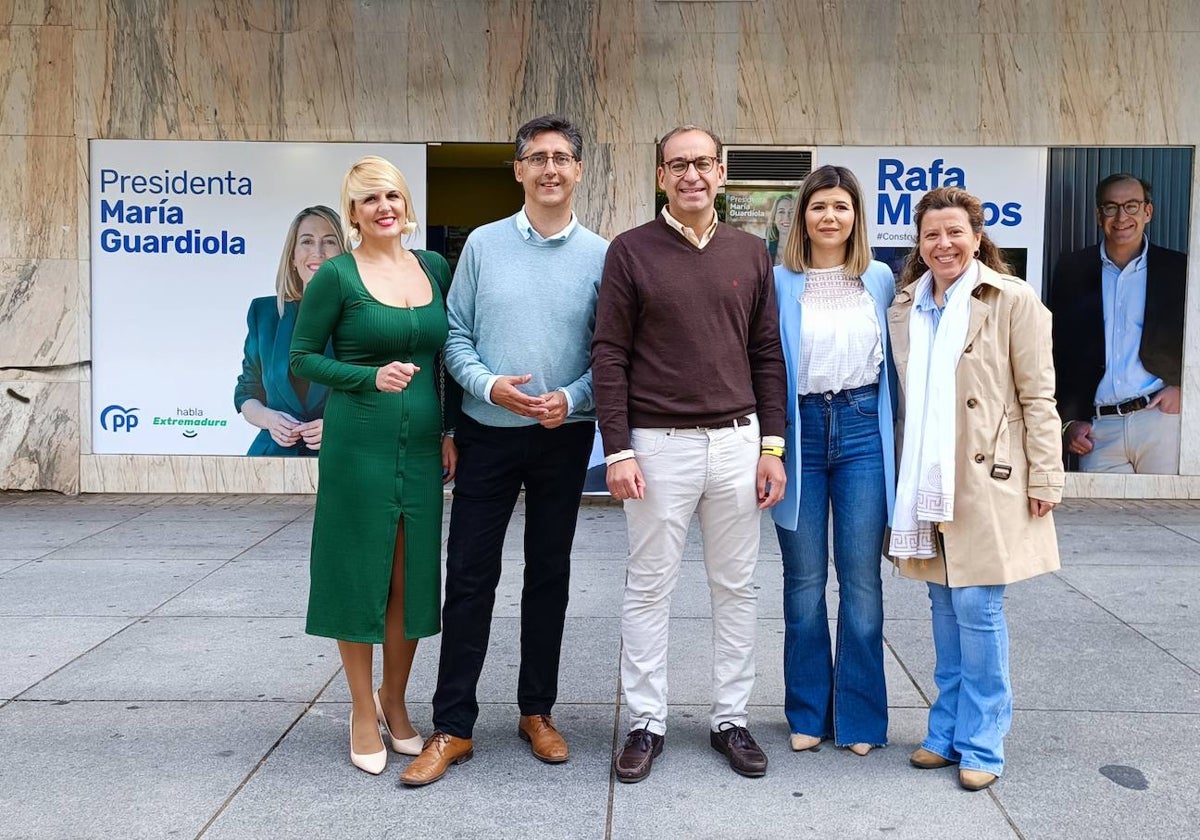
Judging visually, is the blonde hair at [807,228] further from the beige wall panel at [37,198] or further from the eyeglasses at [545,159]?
the beige wall panel at [37,198]

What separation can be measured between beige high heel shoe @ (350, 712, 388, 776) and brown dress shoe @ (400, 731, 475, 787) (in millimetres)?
84

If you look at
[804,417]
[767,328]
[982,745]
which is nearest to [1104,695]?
[982,745]

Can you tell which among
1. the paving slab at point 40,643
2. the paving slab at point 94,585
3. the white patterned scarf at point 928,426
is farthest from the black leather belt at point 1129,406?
the paving slab at point 40,643

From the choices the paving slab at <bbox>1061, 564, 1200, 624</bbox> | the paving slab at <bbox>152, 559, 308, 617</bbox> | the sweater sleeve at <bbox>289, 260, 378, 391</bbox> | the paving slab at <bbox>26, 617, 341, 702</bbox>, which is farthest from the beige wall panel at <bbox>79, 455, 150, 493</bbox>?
the paving slab at <bbox>1061, 564, 1200, 624</bbox>

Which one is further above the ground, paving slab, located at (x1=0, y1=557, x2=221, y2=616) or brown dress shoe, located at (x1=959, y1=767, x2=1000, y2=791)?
paving slab, located at (x1=0, y1=557, x2=221, y2=616)

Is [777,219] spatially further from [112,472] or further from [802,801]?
[802,801]

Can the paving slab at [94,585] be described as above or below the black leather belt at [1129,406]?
below

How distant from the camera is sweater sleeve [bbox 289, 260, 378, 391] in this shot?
369 cm

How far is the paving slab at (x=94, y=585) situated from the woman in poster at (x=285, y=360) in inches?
88.4

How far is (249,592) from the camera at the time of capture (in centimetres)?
616

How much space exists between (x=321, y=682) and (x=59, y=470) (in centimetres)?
539

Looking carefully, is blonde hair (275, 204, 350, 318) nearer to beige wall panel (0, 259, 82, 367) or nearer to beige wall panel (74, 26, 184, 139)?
beige wall panel (74, 26, 184, 139)

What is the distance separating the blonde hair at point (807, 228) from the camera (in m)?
3.79

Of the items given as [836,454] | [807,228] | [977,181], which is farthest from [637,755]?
[977,181]
